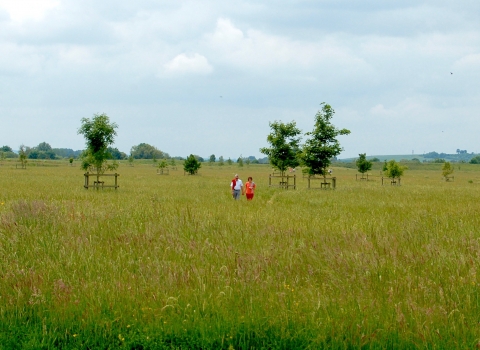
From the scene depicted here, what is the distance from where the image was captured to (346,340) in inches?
192

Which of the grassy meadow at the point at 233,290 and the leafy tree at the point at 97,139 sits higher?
the leafy tree at the point at 97,139

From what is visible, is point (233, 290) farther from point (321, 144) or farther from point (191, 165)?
point (191, 165)

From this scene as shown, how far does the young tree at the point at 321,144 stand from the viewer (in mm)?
34906

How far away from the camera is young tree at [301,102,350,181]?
3491 centimetres

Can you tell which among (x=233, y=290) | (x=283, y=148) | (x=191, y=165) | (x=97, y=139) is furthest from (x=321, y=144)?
(x=191, y=165)

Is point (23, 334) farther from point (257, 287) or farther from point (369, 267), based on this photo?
point (369, 267)

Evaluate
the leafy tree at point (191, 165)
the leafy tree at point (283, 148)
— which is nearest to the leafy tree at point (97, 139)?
the leafy tree at point (283, 148)

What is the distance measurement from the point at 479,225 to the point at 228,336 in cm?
929

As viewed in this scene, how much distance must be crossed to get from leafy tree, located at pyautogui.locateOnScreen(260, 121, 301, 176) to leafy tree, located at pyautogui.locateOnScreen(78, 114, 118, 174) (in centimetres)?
1345

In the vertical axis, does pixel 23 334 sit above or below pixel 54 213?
below

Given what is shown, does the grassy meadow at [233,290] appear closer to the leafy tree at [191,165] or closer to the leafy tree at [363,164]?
the leafy tree at [363,164]

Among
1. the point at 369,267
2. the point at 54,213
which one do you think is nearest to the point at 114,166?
the point at 54,213

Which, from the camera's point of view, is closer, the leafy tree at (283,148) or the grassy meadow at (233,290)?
the grassy meadow at (233,290)

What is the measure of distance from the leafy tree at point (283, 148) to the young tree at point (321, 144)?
2898 mm
